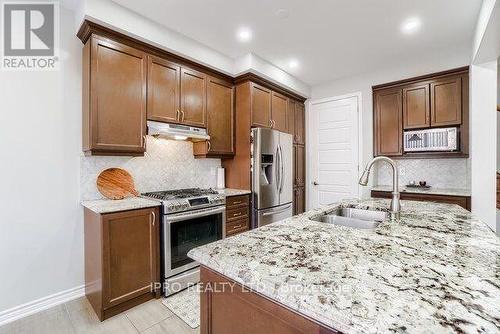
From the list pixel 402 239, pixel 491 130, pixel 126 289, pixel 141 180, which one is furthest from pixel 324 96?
pixel 126 289

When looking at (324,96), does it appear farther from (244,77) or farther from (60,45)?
(60,45)

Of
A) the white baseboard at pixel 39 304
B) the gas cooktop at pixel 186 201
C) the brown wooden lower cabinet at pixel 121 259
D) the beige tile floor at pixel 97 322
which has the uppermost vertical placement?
the gas cooktop at pixel 186 201

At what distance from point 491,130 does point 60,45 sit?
4.51 metres

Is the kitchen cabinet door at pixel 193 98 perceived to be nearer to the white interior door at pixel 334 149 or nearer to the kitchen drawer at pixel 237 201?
the kitchen drawer at pixel 237 201

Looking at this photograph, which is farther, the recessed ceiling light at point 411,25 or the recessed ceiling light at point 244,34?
the recessed ceiling light at point 244,34

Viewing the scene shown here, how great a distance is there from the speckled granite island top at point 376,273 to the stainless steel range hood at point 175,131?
1739mm

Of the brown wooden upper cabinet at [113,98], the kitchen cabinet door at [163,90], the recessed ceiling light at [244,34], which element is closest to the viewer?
the brown wooden upper cabinet at [113,98]

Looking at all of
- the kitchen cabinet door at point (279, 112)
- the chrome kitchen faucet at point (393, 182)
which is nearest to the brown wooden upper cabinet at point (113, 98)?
the kitchen cabinet door at point (279, 112)

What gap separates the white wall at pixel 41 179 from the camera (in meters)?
2.03

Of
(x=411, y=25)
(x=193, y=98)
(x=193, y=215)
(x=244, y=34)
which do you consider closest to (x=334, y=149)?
(x=411, y=25)

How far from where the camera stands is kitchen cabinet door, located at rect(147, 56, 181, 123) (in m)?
2.55

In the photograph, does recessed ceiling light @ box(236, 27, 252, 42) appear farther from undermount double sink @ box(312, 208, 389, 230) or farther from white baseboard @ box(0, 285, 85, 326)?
white baseboard @ box(0, 285, 85, 326)

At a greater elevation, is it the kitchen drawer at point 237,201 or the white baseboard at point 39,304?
the kitchen drawer at point 237,201

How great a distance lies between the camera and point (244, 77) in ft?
11.0
